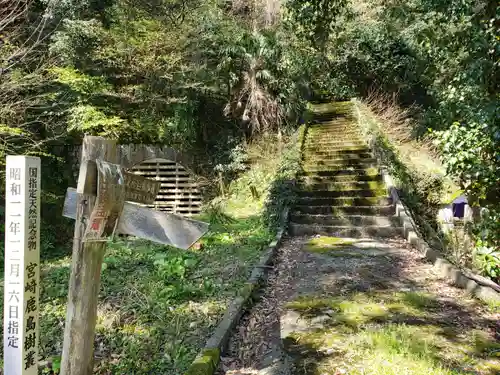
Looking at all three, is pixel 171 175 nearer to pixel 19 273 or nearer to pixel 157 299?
pixel 157 299

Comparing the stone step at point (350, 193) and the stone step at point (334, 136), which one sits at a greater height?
the stone step at point (334, 136)

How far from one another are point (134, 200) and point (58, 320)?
10.4ft

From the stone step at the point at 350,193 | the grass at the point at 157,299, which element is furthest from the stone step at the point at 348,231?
the stone step at the point at 350,193

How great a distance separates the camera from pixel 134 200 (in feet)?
7.54

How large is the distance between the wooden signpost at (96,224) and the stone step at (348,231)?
5241 millimetres

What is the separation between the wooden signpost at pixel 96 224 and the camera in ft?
6.87

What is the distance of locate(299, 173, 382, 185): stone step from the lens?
8531mm

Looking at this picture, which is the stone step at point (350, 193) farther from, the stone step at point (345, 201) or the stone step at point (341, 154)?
the stone step at point (341, 154)

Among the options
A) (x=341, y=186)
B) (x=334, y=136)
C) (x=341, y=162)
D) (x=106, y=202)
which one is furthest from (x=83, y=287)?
(x=334, y=136)

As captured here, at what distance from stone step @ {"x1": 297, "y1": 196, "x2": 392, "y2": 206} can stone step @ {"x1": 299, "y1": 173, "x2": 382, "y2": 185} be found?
0.68 m

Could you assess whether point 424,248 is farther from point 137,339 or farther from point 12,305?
point 12,305

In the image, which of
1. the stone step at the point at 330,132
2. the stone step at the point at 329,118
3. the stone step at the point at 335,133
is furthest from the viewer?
the stone step at the point at 329,118

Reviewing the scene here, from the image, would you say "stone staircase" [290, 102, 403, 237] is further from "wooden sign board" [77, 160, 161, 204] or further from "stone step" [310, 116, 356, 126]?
"wooden sign board" [77, 160, 161, 204]

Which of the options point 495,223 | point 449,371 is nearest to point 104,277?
point 449,371
